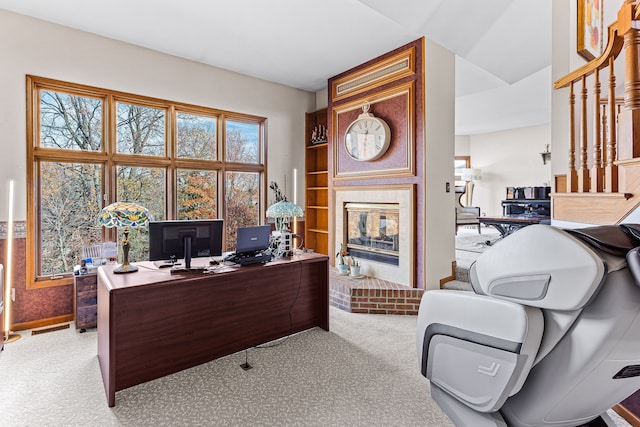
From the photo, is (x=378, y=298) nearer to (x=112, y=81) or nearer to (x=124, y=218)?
(x=124, y=218)

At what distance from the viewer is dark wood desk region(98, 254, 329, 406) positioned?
2.26 metres

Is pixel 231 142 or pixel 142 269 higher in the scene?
pixel 231 142

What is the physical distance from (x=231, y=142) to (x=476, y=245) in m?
4.72

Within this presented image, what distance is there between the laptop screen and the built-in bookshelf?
2390 mm

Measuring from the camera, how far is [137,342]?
2326mm

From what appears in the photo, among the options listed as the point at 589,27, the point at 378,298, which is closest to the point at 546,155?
the point at 589,27

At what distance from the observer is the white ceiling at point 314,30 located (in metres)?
3.10

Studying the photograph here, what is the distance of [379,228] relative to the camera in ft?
14.0

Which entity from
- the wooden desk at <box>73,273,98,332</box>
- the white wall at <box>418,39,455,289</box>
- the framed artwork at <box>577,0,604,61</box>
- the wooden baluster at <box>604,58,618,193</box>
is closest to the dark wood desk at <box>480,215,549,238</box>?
the white wall at <box>418,39,455,289</box>

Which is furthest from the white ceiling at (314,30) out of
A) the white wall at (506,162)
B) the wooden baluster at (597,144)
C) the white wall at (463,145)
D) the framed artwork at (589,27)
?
the white wall at (463,145)

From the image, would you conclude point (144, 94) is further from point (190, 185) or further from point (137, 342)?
point (137, 342)

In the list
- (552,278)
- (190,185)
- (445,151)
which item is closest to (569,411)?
(552,278)

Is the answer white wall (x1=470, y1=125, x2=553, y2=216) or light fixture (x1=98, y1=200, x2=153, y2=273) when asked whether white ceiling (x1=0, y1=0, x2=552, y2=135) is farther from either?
white wall (x1=470, y1=125, x2=553, y2=216)

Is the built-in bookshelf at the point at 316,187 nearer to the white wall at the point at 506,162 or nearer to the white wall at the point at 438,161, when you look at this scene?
the white wall at the point at 438,161
